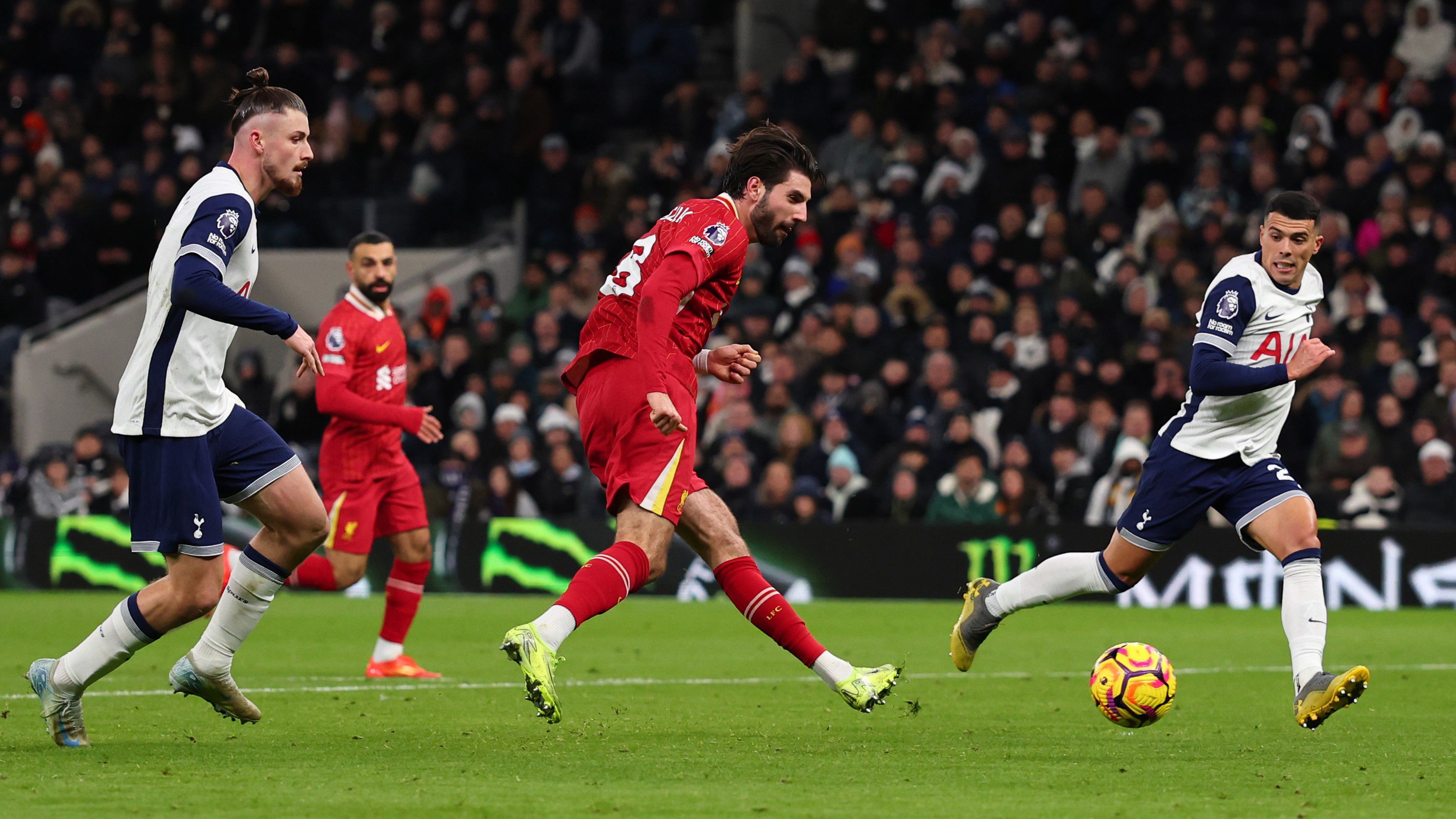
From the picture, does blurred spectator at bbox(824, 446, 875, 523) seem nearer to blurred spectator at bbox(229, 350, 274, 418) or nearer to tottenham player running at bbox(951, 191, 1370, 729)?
blurred spectator at bbox(229, 350, 274, 418)

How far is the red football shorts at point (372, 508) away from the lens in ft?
33.9

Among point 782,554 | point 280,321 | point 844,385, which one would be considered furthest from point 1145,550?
point 844,385

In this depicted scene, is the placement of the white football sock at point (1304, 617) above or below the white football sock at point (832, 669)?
above

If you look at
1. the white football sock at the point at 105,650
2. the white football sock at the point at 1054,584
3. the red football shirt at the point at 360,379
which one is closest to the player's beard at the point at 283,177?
the white football sock at the point at 105,650

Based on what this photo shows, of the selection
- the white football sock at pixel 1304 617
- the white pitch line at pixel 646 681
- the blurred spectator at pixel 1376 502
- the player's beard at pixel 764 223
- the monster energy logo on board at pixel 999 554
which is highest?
the player's beard at pixel 764 223

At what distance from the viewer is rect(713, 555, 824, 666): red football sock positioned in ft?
24.3

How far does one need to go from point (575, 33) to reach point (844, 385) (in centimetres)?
756

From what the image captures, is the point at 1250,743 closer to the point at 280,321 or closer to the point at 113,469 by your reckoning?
the point at 280,321

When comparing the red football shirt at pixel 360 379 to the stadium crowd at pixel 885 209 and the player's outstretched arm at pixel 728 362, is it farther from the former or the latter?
the stadium crowd at pixel 885 209

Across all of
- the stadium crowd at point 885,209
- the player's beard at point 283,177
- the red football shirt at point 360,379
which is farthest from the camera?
the stadium crowd at point 885,209

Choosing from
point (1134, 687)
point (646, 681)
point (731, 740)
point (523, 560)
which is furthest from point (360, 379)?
point (523, 560)

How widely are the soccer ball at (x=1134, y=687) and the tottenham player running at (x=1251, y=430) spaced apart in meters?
0.52

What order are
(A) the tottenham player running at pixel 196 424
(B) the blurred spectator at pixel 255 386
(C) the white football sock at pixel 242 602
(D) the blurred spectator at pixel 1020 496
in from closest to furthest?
1. (A) the tottenham player running at pixel 196 424
2. (C) the white football sock at pixel 242 602
3. (D) the blurred spectator at pixel 1020 496
4. (B) the blurred spectator at pixel 255 386

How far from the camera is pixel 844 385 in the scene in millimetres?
18734
